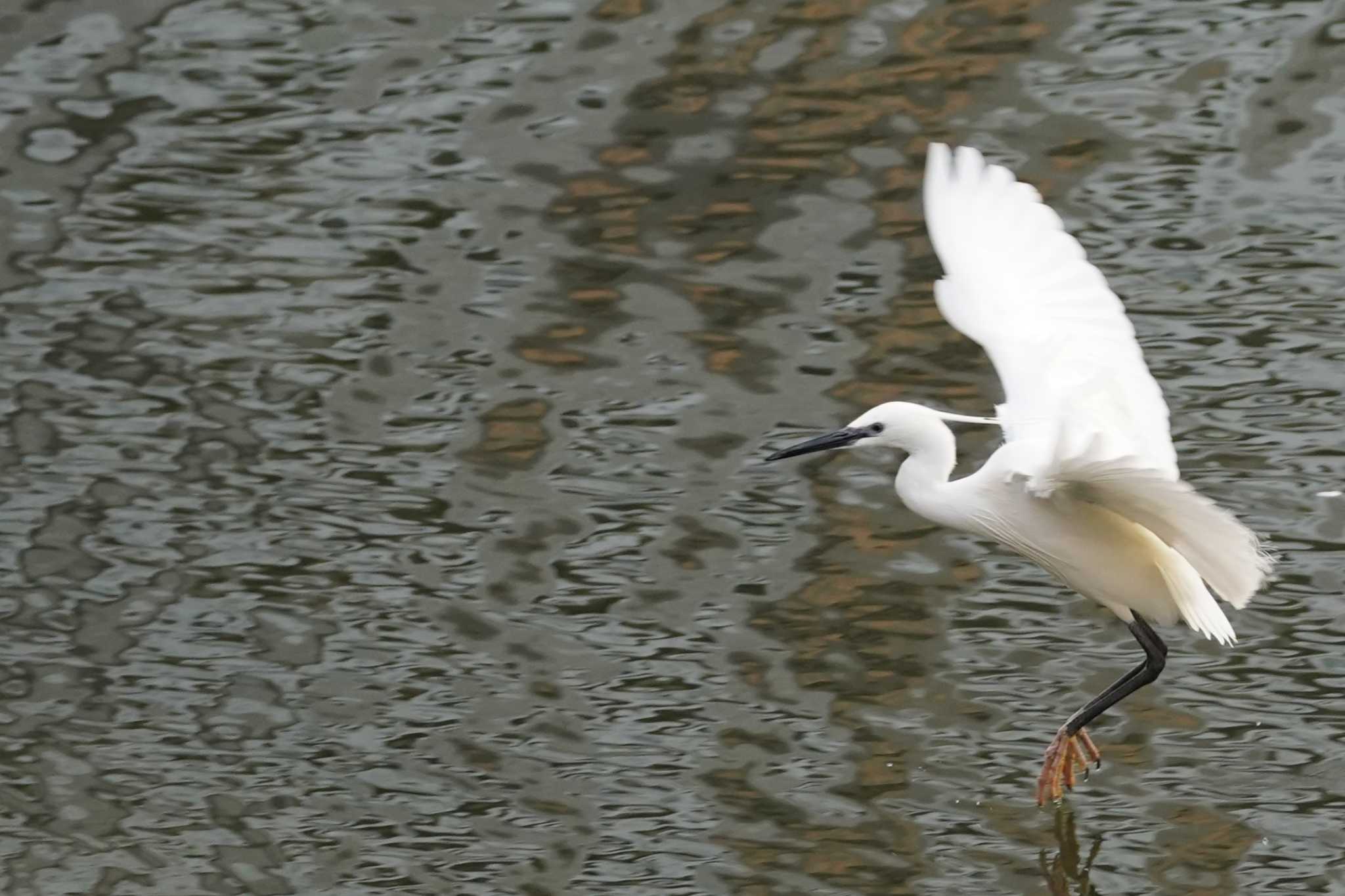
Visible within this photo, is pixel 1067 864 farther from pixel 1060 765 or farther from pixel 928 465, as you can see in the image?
pixel 928 465

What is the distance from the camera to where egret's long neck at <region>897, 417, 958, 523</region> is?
18.9ft

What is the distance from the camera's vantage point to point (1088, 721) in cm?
583

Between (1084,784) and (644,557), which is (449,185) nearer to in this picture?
(644,557)

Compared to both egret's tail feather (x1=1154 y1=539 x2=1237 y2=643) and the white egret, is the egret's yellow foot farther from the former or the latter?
egret's tail feather (x1=1154 y1=539 x2=1237 y2=643)

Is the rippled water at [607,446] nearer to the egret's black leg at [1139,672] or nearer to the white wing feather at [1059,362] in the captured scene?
the egret's black leg at [1139,672]

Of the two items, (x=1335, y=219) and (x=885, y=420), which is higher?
(x=885, y=420)

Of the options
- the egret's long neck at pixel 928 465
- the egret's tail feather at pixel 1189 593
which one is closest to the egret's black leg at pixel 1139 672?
the egret's tail feather at pixel 1189 593

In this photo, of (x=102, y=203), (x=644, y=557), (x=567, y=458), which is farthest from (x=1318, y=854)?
(x=102, y=203)

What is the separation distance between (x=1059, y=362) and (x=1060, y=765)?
3.59 ft

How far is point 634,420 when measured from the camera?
7.88m

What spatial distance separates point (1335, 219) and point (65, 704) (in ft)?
17.2

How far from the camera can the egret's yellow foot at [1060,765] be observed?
5.73m

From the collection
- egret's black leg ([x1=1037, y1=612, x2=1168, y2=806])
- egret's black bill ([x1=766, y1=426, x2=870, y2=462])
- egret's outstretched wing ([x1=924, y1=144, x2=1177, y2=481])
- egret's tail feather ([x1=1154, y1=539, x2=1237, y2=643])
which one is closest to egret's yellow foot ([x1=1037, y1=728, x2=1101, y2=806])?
egret's black leg ([x1=1037, y1=612, x2=1168, y2=806])

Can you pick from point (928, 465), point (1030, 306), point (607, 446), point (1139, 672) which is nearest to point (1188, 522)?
point (928, 465)
